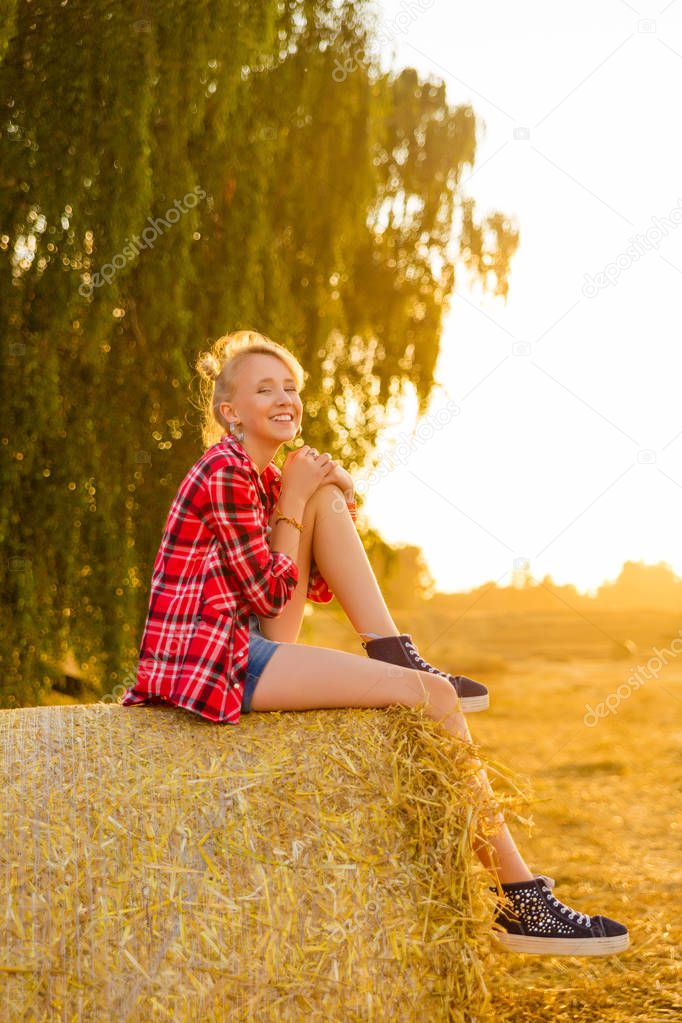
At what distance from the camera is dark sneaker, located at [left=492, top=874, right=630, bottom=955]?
9.98 feet

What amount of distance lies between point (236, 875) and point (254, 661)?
2.09 ft

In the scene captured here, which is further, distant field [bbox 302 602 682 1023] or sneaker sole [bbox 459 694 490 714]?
distant field [bbox 302 602 682 1023]

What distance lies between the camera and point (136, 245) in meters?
5.91

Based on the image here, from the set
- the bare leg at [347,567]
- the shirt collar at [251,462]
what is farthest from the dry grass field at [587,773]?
the shirt collar at [251,462]

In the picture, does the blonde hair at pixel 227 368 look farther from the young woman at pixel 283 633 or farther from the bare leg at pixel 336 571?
the bare leg at pixel 336 571

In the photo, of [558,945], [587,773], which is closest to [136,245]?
[558,945]

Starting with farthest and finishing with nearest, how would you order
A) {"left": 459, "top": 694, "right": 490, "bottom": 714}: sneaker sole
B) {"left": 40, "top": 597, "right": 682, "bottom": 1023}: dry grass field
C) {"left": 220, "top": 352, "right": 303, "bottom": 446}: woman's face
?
{"left": 40, "top": 597, "right": 682, "bottom": 1023}: dry grass field < {"left": 220, "top": 352, "right": 303, "bottom": 446}: woman's face < {"left": 459, "top": 694, "right": 490, "bottom": 714}: sneaker sole

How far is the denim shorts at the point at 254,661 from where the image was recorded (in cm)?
309

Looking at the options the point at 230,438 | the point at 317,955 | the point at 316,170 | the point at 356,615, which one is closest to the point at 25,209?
the point at 316,170

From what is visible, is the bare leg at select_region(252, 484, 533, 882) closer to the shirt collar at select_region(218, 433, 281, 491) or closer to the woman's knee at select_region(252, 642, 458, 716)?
the woman's knee at select_region(252, 642, 458, 716)

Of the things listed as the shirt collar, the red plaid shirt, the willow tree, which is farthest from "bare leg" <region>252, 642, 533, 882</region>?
the willow tree

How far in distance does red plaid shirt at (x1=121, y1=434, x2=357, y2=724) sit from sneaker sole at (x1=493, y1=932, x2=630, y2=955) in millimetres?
1012

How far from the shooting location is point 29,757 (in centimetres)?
290

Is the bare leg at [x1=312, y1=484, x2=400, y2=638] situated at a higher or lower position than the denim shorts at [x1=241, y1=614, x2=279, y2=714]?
higher
